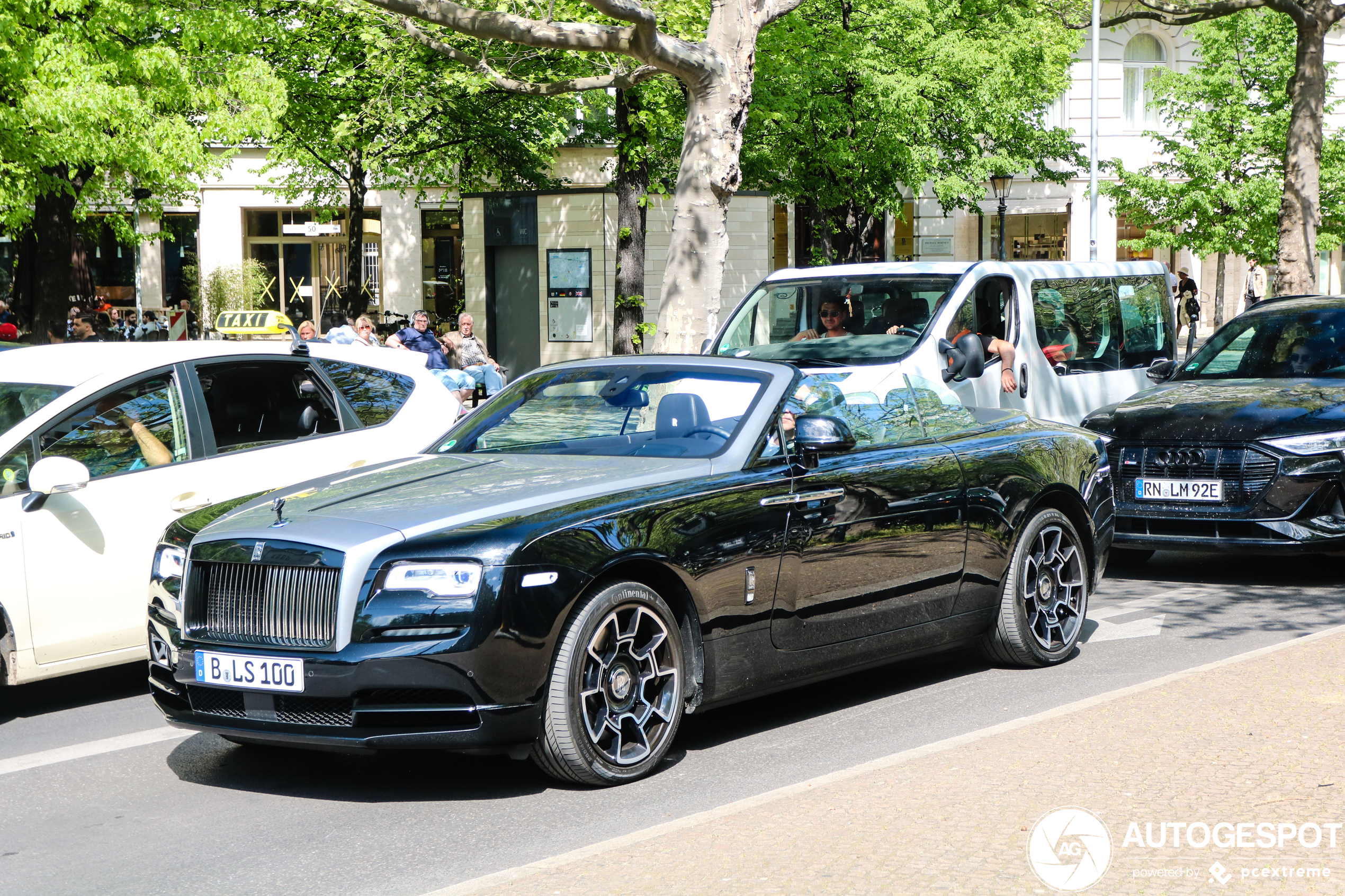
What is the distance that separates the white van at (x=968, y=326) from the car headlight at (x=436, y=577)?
5.61 m

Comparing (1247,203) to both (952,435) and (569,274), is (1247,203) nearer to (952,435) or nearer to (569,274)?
(569,274)

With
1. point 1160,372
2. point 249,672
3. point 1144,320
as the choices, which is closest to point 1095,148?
point 1144,320

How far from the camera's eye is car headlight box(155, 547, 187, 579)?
5.70 meters

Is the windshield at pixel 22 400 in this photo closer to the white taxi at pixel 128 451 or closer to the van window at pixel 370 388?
the white taxi at pixel 128 451

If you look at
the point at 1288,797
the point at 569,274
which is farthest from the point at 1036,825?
the point at 569,274

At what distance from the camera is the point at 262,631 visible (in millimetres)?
5160

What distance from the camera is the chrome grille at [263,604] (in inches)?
198

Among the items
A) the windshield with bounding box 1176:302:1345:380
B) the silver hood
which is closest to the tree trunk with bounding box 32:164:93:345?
the windshield with bounding box 1176:302:1345:380

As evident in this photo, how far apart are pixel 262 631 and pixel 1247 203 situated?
3641 centimetres

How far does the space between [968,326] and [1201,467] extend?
2.59 m

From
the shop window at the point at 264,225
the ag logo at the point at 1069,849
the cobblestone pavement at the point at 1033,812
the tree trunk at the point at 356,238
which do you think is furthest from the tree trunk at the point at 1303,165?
the shop window at the point at 264,225

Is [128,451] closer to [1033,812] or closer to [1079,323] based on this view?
[1033,812]

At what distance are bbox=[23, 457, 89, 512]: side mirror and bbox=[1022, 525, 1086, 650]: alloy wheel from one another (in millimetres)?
4314

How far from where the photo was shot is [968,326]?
38.0 feet
